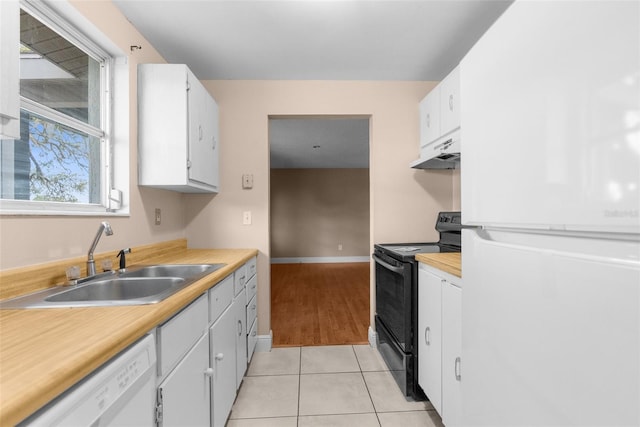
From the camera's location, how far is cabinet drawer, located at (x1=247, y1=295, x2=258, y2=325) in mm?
→ 2093

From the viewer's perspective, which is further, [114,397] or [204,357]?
[204,357]

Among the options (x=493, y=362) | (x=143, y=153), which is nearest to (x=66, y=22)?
(x=143, y=153)

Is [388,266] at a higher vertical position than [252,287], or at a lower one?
higher

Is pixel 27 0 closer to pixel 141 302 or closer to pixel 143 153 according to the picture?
pixel 143 153

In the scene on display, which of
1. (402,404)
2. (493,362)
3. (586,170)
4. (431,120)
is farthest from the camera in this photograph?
(431,120)

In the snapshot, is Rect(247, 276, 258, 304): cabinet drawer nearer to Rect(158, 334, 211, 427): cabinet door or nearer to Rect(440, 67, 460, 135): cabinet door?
Rect(158, 334, 211, 427): cabinet door

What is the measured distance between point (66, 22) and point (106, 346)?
158 cm

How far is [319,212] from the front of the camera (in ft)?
23.2

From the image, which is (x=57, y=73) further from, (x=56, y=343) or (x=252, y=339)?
(x=252, y=339)

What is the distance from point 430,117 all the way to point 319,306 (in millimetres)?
2501

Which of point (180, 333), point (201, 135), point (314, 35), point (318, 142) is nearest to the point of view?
point (180, 333)

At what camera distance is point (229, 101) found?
248 centimetres

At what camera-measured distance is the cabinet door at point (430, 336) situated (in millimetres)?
1467

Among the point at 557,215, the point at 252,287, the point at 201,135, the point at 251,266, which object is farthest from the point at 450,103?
the point at 252,287
